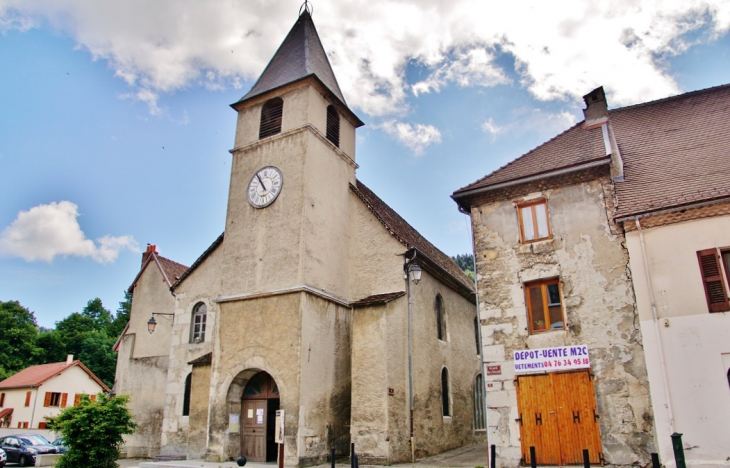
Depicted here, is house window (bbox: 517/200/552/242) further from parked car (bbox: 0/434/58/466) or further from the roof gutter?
parked car (bbox: 0/434/58/466)

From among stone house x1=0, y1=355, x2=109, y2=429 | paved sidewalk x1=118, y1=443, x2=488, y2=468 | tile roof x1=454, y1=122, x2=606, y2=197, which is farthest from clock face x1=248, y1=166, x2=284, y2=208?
stone house x1=0, y1=355, x2=109, y2=429

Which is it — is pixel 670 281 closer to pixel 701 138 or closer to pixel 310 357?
pixel 701 138

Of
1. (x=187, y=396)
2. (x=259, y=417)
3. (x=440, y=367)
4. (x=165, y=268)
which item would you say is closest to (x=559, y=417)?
(x=440, y=367)

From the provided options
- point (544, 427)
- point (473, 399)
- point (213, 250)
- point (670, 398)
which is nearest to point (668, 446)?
point (670, 398)

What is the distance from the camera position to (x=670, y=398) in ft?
36.6

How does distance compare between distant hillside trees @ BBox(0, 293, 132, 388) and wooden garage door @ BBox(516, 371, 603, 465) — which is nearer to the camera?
wooden garage door @ BBox(516, 371, 603, 465)

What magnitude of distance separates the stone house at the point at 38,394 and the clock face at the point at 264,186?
81.0 ft

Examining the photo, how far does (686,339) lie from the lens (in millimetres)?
11328

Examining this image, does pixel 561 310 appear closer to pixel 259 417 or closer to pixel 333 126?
pixel 259 417

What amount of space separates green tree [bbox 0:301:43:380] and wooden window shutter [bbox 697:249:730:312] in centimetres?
5670

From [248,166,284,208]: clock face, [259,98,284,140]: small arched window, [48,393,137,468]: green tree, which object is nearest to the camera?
[48,393,137,468]: green tree

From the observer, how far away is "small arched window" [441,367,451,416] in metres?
19.5

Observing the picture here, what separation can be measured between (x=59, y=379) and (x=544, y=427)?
127 ft

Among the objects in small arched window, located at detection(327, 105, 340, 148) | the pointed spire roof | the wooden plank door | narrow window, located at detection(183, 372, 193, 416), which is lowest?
the wooden plank door
